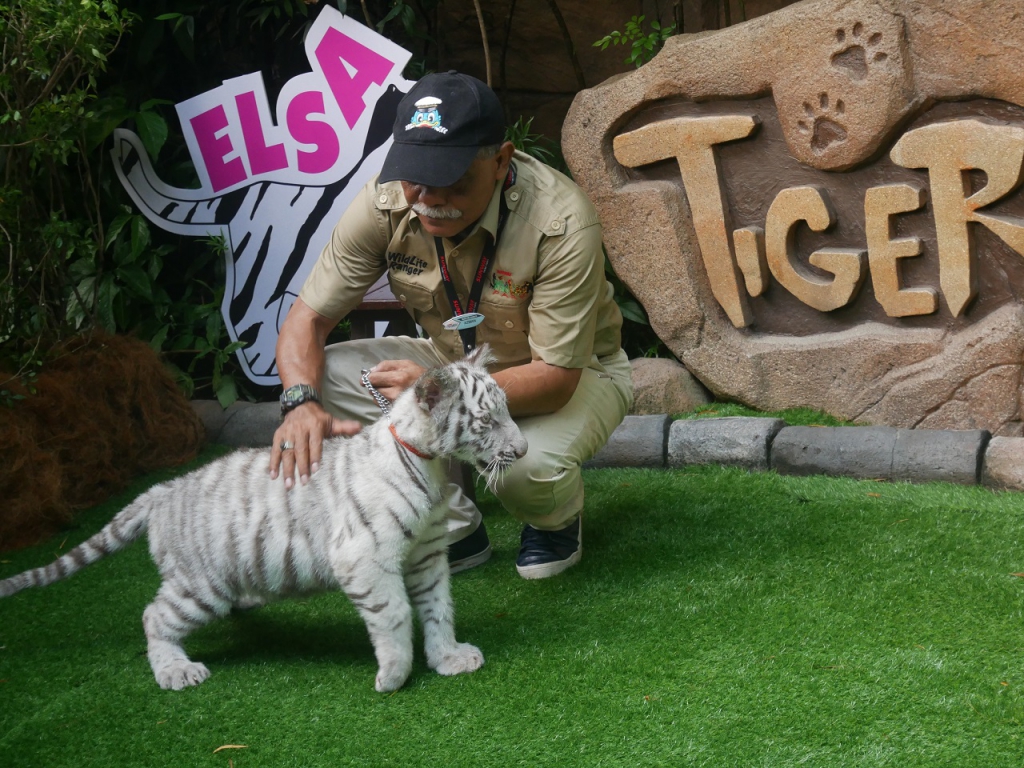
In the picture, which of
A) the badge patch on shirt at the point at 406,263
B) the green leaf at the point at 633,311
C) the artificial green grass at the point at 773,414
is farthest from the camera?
the green leaf at the point at 633,311

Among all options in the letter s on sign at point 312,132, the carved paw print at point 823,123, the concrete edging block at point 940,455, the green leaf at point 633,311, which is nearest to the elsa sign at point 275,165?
the letter s on sign at point 312,132

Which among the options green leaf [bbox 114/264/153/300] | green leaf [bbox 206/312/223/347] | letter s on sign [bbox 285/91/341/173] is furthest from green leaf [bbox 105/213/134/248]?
letter s on sign [bbox 285/91/341/173]

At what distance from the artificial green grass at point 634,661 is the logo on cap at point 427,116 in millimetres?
1574

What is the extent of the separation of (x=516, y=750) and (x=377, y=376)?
123 centimetres

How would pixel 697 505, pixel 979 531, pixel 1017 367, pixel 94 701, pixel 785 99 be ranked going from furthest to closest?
pixel 785 99 → pixel 1017 367 → pixel 697 505 → pixel 979 531 → pixel 94 701

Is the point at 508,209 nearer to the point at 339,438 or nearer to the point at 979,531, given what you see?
the point at 339,438

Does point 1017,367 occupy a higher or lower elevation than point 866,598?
higher

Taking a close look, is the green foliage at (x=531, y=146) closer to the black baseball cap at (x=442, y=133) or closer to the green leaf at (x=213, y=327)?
the green leaf at (x=213, y=327)

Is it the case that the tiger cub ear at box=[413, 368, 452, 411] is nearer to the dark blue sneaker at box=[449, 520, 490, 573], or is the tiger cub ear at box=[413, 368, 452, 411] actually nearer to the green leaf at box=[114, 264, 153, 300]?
the dark blue sneaker at box=[449, 520, 490, 573]

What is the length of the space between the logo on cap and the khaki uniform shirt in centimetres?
37

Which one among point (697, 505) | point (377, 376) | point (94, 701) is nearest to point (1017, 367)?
point (697, 505)

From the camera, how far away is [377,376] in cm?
321

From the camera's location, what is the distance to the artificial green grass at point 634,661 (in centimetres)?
254

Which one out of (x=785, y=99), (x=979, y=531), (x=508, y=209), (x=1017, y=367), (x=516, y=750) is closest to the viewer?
(x=516, y=750)
